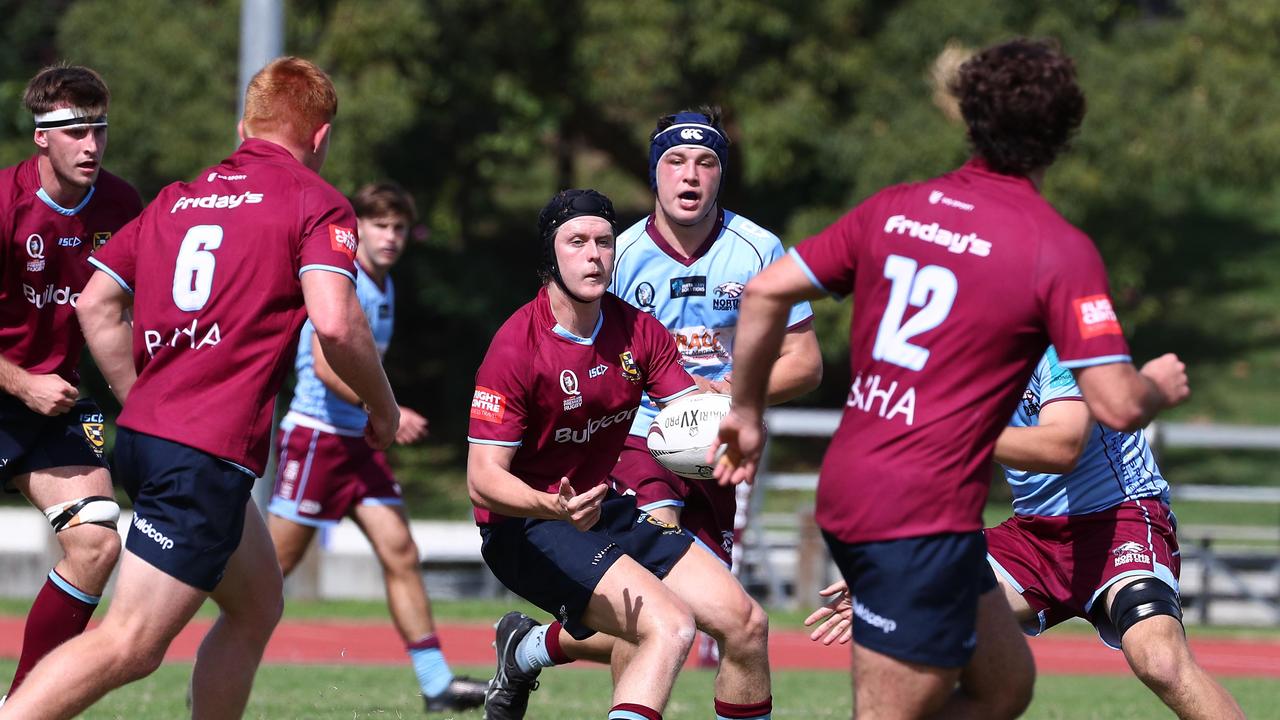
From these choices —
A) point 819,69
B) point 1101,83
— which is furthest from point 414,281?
point 1101,83

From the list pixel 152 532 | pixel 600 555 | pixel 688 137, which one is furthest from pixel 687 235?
pixel 152 532

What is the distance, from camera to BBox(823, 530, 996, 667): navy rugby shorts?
4074mm

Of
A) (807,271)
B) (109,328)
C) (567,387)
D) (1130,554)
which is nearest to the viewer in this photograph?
(807,271)

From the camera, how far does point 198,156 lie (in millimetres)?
19219

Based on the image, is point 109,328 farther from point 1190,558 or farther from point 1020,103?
point 1190,558

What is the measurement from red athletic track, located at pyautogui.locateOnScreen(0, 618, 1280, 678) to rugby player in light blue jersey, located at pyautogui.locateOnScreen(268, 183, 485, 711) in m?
3.04

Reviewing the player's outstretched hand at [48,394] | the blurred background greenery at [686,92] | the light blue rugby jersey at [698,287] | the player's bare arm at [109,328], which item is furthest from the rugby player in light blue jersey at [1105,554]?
the blurred background greenery at [686,92]

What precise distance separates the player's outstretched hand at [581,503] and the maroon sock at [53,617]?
2.11 metres

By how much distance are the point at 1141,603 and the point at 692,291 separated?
1999 mm

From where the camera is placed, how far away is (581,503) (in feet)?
16.2

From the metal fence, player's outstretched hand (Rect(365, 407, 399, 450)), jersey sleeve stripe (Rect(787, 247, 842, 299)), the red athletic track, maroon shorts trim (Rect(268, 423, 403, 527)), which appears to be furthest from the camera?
the metal fence

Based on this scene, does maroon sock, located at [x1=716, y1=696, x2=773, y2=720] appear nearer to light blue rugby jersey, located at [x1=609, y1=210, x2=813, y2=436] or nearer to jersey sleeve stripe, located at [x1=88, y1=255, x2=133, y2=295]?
light blue rugby jersey, located at [x1=609, y1=210, x2=813, y2=436]

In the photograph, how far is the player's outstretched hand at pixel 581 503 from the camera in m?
4.92

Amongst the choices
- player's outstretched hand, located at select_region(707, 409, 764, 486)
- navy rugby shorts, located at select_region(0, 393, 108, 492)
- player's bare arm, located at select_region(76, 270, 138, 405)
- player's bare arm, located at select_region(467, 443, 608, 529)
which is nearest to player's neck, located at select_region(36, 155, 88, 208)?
navy rugby shorts, located at select_region(0, 393, 108, 492)
